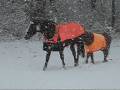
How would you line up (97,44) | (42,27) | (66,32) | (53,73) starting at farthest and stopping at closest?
1. (97,44)
2. (66,32)
3. (42,27)
4. (53,73)

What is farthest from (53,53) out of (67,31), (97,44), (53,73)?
(53,73)

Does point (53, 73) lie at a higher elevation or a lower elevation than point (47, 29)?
lower

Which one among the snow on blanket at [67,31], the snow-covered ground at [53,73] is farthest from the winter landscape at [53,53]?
the snow on blanket at [67,31]

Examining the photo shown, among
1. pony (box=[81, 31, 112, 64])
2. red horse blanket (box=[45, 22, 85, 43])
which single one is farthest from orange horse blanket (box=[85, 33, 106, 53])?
red horse blanket (box=[45, 22, 85, 43])

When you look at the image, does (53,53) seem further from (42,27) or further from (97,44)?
(42,27)

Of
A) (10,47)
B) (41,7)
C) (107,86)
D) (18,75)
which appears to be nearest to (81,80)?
(107,86)

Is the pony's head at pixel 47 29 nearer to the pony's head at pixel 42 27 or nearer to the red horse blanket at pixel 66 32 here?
the pony's head at pixel 42 27

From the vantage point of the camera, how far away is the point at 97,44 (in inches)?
590

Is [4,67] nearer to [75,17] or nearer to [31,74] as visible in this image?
[31,74]

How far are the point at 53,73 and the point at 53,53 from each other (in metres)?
5.03

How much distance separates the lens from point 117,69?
14.1 m

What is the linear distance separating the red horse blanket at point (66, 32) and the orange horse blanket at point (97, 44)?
62 cm

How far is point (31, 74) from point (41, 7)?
461 inches

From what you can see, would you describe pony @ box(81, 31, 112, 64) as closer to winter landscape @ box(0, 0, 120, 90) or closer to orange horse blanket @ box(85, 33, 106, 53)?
orange horse blanket @ box(85, 33, 106, 53)
